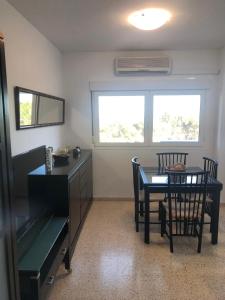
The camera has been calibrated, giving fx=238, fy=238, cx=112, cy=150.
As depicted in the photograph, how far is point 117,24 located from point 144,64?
3.80 ft

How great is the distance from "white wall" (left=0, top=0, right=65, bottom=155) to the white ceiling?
0.11 metres

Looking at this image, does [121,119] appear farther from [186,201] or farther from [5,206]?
[5,206]

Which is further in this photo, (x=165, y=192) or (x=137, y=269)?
(x=165, y=192)

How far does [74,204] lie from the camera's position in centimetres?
267

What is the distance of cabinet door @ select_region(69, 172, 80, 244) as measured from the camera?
8.27 feet

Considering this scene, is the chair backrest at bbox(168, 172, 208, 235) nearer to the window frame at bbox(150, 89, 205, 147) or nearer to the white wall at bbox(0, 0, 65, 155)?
the window frame at bbox(150, 89, 205, 147)

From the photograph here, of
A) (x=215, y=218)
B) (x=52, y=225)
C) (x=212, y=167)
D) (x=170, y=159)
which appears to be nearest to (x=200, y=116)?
(x=170, y=159)

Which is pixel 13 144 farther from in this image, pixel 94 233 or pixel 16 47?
pixel 94 233

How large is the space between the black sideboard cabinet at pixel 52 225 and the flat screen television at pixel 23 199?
0.04m

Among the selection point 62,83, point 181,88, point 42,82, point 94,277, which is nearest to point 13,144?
point 42,82

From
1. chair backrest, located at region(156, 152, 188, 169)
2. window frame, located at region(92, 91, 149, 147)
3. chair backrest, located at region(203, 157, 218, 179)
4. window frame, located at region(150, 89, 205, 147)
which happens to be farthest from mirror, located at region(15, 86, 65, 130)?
chair backrest, located at region(203, 157, 218, 179)

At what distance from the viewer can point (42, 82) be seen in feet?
10.1

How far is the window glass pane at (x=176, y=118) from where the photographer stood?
4.07 metres

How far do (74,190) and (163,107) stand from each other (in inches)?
88.9
